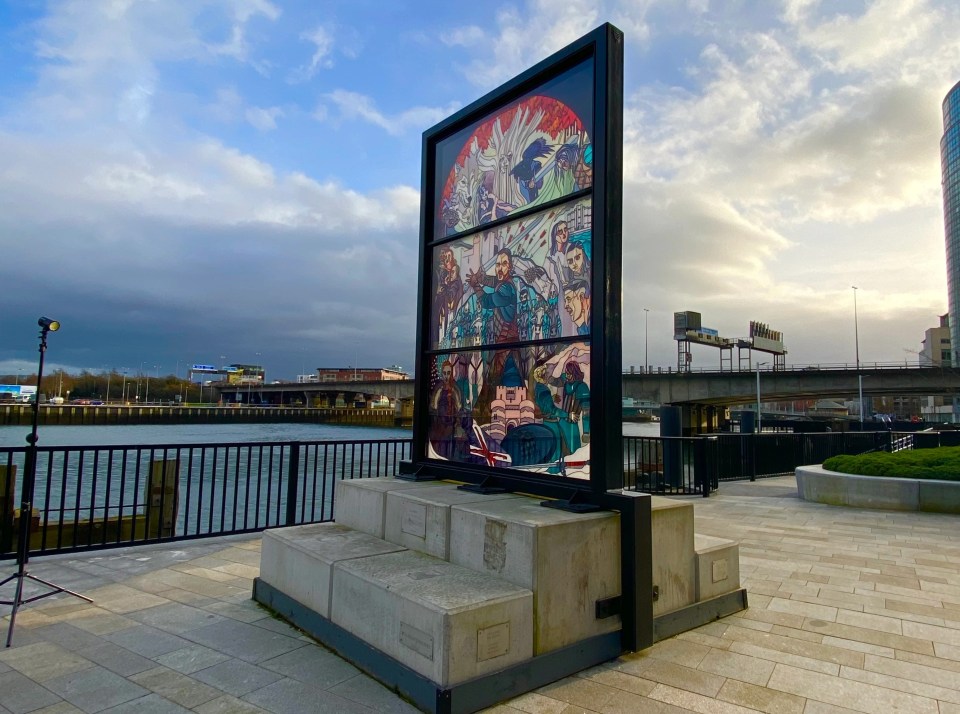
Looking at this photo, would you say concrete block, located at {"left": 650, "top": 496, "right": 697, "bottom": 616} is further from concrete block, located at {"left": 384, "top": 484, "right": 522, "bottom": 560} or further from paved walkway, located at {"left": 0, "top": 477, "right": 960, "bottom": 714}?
concrete block, located at {"left": 384, "top": 484, "right": 522, "bottom": 560}

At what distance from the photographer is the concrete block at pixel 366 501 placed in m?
4.38

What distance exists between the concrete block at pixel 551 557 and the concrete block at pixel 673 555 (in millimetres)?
390

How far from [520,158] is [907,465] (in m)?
9.12

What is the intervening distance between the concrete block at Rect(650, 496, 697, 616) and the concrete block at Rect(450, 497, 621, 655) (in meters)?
0.39

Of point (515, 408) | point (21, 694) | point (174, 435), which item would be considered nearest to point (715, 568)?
point (515, 408)

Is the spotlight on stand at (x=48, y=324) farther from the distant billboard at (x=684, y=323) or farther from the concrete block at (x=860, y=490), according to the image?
the distant billboard at (x=684, y=323)

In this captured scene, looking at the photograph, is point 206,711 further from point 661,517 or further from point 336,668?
point 661,517

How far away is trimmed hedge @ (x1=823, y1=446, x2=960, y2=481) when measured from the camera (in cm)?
918

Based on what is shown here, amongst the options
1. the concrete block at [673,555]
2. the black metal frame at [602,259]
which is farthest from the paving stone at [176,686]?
the concrete block at [673,555]

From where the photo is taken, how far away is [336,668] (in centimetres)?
323

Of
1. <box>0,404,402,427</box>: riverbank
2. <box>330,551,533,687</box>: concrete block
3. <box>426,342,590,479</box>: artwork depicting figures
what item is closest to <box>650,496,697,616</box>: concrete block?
<box>426,342,590,479</box>: artwork depicting figures

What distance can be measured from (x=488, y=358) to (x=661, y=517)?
180cm

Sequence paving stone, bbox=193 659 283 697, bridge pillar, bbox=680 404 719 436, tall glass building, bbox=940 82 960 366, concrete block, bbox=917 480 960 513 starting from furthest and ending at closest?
tall glass building, bbox=940 82 960 366 < bridge pillar, bbox=680 404 719 436 < concrete block, bbox=917 480 960 513 < paving stone, bbox=193 659 283 697

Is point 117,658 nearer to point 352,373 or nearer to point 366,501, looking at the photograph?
point 366,501
